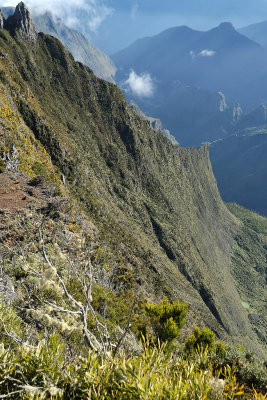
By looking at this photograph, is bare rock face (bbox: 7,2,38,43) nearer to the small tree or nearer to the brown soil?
the brown soil

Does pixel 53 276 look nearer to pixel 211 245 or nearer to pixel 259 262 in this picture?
pixel 211 245

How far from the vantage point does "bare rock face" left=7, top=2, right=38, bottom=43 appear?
253 feet

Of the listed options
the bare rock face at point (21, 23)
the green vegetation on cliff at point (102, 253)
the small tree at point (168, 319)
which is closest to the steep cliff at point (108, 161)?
the green vegetation on cliff at point (102, 253)

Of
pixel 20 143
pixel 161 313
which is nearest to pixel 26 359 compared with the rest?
pixel 161 313

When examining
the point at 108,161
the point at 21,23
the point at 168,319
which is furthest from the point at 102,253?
the point at 21,23

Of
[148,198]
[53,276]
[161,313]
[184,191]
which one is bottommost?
[161,313]

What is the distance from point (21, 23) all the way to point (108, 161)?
47.7 m

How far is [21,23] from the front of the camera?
77.3 metres

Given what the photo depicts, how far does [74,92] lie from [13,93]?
4119cm

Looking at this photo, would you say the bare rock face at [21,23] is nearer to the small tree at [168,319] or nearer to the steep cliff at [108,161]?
the steep cliff at [108,161]

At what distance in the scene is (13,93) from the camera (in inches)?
2087

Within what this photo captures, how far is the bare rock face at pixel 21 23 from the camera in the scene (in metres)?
77.1

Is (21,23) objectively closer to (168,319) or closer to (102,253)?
(102,253)

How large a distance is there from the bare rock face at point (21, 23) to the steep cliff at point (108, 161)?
154 cm
